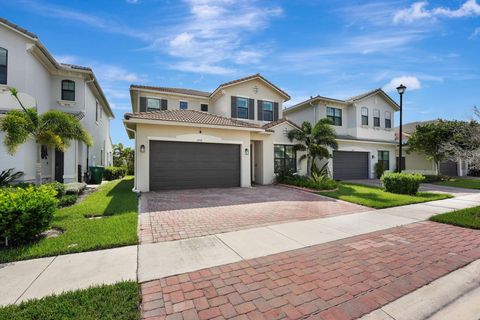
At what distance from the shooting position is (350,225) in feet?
21.0

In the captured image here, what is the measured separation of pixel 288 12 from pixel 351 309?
9640mm

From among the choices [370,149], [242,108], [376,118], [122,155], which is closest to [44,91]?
[242,108]

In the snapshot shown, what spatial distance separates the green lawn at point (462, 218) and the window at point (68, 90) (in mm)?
19636

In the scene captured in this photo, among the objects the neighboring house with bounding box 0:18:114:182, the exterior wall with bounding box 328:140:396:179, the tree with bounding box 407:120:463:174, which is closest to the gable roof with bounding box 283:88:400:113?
the tree with bounding box 407:120:463:174

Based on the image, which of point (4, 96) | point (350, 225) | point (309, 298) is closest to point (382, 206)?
point (350, 225)

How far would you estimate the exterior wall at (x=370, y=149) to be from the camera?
1866 cm

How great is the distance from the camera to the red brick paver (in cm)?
276

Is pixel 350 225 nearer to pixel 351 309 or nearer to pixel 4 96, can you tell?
pixel 351 309

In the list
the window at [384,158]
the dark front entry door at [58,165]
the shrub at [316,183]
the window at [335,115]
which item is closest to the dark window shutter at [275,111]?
the window at [335,115]

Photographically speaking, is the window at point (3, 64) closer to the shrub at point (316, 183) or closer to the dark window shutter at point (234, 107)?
the dark window shutter at point (234, 107)

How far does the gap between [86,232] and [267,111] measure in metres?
14.9

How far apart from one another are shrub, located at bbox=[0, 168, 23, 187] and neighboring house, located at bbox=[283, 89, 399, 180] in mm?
18903

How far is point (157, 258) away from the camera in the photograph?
413 cm

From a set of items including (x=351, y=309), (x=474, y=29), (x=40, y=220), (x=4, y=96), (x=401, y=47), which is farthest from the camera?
(x=4, y=96)
